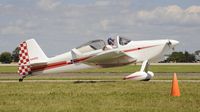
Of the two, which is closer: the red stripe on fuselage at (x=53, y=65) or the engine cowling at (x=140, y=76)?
Answer: the engine cowling at (x=140, y=76)

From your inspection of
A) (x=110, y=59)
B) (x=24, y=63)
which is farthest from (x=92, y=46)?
(x=24, y=63)

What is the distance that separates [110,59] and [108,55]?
69 centimetres

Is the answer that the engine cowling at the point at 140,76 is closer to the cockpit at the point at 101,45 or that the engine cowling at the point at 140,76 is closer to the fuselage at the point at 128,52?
the fuselage at the point at 128,52

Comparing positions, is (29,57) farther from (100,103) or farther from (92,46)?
(100,103)

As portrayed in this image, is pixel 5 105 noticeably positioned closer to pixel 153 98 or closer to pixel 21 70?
pixel 153 98

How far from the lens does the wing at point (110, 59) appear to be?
21.2 meters

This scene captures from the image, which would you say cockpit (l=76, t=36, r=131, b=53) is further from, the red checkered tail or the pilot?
the red checkered tail

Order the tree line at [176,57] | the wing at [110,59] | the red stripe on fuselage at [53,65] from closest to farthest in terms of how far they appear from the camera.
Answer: the wing at [110,59] → the red stripe on fuselage at [53,65] → the tree line at [176,57]

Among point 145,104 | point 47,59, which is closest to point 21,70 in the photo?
point 47,59

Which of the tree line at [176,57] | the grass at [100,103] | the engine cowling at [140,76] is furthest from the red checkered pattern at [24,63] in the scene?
the tree line at [176,57]

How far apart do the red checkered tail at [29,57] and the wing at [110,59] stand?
121 inches

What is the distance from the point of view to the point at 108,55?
2130 cm

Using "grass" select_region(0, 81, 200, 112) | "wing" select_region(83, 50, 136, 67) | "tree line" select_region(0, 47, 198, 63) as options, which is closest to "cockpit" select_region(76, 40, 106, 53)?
"wing" select_region(83, 50, 136, 67)

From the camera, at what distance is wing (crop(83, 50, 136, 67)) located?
69.7ft
